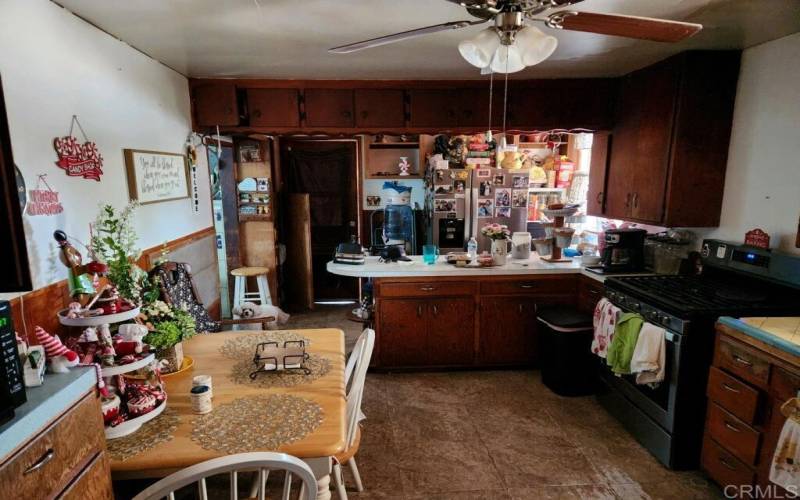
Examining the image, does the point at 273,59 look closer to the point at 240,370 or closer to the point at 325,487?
the point at 240,370

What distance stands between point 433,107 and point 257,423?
110 inches

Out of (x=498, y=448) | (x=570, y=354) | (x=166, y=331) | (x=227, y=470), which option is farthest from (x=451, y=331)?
(x=227, y=470)

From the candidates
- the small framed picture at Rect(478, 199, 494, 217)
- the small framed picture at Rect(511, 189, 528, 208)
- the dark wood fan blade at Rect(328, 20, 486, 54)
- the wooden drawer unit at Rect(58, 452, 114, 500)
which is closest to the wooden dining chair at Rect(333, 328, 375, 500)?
the wooden drawer unit at Rect(58, 452, 114, 500)

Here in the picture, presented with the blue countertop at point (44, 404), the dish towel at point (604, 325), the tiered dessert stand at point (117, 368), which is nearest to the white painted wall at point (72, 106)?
the tiered dessert stand at point (117, 368)

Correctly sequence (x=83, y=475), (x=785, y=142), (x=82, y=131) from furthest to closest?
(x=785, y=142)
(x=82, y=131)
(x=83, y=475)

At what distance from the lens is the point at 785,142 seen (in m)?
2.40

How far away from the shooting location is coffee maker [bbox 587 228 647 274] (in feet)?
10.2

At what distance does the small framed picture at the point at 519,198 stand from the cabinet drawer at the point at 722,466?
328 centimetres

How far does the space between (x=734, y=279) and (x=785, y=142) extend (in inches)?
32.5

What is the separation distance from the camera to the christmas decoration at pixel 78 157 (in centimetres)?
187

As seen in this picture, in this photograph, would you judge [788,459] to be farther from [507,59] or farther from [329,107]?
[329,107]

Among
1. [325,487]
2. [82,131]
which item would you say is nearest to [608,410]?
[325,487]

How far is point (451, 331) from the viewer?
330 centimetres

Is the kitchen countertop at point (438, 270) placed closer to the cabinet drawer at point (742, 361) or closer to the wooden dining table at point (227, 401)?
the wooden dining table at point (227, 401)
